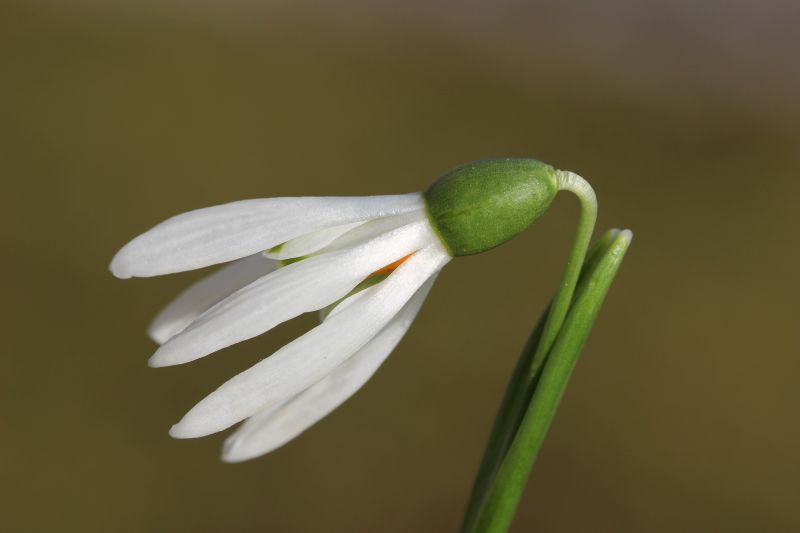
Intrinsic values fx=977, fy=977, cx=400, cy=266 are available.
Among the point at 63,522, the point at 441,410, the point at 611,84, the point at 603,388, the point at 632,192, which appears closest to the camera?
the point at 63,522

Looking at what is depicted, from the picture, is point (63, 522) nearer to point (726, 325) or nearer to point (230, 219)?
point (230, 219)

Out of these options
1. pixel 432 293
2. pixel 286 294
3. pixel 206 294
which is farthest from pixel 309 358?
pixel 432 293

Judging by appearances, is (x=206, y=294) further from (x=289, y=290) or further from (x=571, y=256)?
(x=571, y=256)

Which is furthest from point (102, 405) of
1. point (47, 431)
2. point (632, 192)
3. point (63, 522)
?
point (632, 192)

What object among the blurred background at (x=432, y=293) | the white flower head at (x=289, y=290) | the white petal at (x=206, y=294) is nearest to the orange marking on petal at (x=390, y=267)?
the white flower head at (x=289, y=290)

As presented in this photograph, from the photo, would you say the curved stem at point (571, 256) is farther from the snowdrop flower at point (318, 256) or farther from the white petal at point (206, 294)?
the white petal at point (206, 294)
